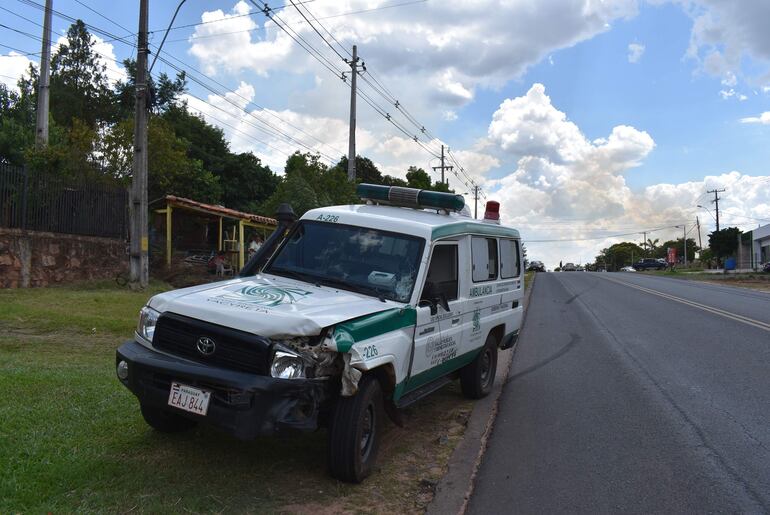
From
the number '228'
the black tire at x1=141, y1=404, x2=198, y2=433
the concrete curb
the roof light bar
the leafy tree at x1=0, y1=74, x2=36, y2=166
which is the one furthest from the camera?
the leafy tree at x1=0, y1=74, x2=36, y2=166

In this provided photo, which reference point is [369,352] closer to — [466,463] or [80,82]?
[466,463]

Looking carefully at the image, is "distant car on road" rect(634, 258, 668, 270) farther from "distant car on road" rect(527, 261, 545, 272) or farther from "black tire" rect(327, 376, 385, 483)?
"black tire" rect(327, 376, 385, 483)

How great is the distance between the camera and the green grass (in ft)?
12.1

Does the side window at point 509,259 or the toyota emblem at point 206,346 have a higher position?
the side window at point 509,259

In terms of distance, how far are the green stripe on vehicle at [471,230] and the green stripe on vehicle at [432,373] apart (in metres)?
1.22

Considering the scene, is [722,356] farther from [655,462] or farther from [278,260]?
[278,260]

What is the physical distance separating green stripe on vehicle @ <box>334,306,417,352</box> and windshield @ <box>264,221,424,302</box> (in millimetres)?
206

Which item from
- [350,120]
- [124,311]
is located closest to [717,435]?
[124,311]

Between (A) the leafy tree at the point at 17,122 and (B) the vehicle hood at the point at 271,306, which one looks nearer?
(B) the vehicle hood at the point at 271,306

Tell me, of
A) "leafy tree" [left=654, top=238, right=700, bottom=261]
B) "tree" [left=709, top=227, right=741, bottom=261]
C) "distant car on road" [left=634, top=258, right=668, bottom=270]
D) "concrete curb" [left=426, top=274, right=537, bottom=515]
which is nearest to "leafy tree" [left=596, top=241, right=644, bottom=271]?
"leafy tree" [left=654, top=238, right=700, bottom=261]

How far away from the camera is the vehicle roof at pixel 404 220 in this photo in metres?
5.32

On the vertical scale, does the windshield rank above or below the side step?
above

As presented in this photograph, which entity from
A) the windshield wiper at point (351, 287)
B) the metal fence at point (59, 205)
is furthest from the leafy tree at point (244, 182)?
the windshield wiper at point (351, 287)

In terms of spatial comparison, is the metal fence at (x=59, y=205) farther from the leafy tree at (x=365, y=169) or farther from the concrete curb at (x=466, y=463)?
the leafy tree at (x=365, y=169)
